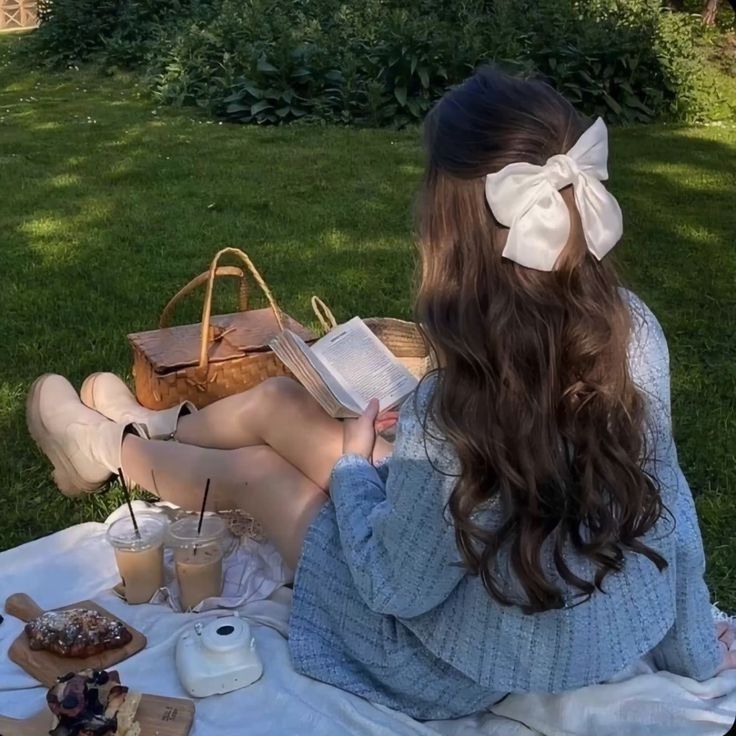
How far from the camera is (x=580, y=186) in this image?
1.67m

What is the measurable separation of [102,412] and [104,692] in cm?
148

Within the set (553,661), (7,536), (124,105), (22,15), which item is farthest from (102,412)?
(22,15)

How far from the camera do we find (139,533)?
2.56 metres

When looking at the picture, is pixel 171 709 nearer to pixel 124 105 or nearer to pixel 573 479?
pixel 573 479

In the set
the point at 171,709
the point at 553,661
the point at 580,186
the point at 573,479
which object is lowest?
the point at 171,709

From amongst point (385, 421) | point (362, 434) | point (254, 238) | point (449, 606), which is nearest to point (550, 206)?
point (449, 606)

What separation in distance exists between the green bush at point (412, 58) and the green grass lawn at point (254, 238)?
0.44 metres

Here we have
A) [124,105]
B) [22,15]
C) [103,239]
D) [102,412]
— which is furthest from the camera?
[22,15]

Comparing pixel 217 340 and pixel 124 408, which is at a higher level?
pixel 217 340

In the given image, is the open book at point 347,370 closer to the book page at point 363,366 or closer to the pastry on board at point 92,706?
the book page at point 363,366

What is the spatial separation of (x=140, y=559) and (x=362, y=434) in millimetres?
636

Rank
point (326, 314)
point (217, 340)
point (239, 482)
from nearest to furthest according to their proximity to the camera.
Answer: point (239, 482) < point (217, 340) < point (326, 314)

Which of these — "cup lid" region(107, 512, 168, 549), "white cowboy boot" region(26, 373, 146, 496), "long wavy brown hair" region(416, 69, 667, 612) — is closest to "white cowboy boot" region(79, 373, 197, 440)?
"white cowboy boot" region(26, 373, 146, 496)

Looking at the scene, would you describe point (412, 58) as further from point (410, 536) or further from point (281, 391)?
point (410, 536)
